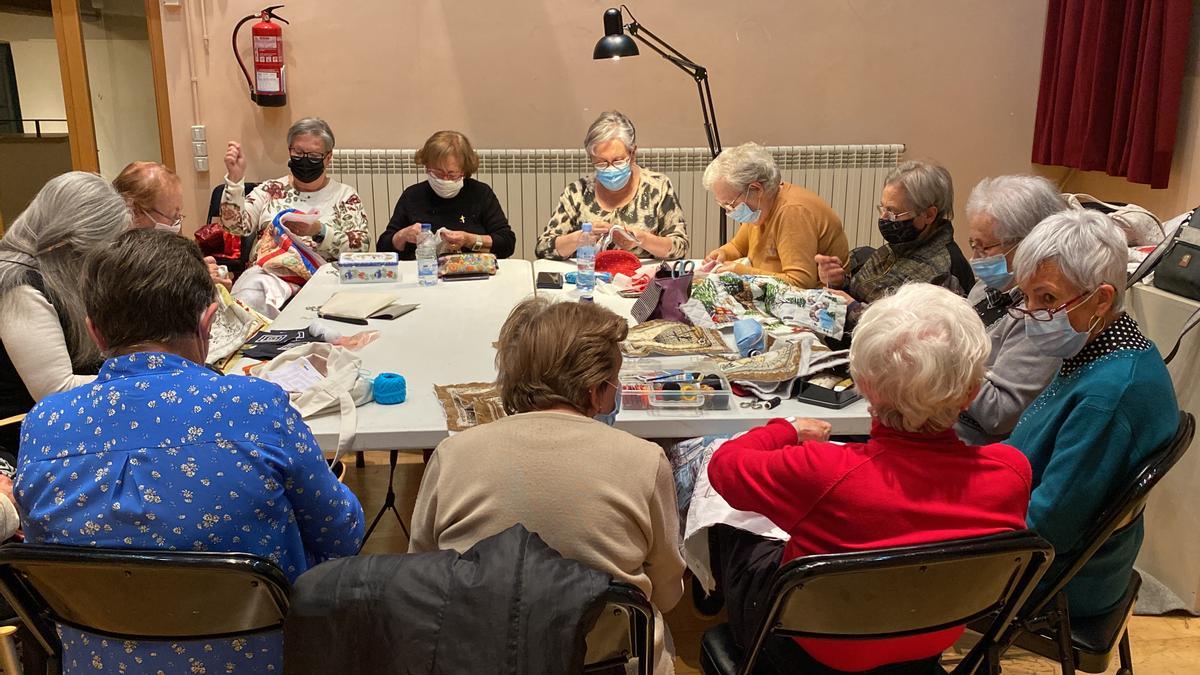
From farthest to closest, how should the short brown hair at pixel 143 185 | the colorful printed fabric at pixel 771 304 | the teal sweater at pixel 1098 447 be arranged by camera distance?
the short brown hair at pixel 143 185, the colorful printed fabric at pixel 771 304, the teal sweater at pixel 1098 447

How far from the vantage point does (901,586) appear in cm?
151

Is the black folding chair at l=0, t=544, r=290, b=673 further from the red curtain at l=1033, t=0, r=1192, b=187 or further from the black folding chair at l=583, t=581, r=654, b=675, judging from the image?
the red curtain at l=1033, t=0, r=1192, b=187

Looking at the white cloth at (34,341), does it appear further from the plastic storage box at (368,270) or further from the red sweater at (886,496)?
the red sweater at (886,496)

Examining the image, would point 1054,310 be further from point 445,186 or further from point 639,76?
point 639,76

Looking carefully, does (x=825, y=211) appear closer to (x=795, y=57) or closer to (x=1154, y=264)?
(x=1154, y=264)

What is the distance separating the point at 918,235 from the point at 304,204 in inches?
103

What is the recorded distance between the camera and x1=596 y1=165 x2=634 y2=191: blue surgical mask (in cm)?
434

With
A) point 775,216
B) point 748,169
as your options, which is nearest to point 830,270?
point 775,216

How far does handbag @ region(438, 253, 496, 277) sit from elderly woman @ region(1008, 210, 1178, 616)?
223cm

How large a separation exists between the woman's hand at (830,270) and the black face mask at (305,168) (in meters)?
2.21

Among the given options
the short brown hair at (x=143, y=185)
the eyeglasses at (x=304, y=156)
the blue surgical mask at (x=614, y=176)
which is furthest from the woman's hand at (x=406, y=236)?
the short brown hair at (x=143, y=185)

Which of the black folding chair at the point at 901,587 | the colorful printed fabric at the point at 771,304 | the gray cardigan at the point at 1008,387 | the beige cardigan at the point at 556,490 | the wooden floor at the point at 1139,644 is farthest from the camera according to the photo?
the colorful printed fabric at the point at 771,304

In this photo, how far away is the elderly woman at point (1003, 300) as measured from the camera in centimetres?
231

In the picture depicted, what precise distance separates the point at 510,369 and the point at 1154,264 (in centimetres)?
213
